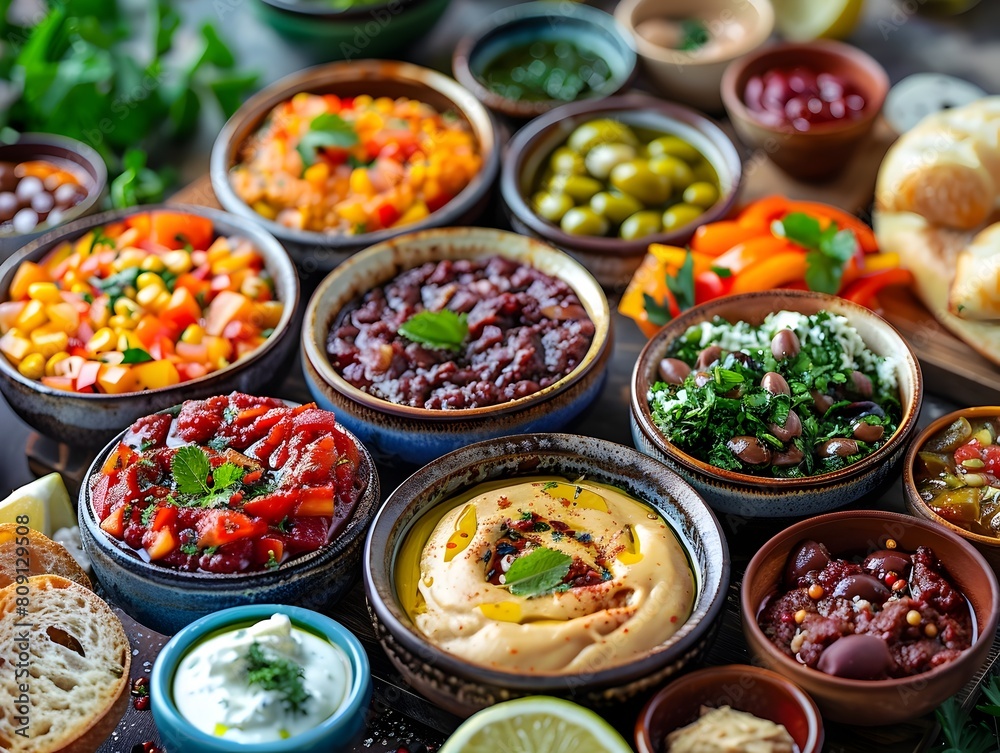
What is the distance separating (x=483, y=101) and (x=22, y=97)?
2443mm

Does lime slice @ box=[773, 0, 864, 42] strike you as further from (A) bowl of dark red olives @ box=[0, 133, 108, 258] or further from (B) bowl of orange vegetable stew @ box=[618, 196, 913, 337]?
(A) bowl of dark red olives @ box=[0, 133, 108, 258]

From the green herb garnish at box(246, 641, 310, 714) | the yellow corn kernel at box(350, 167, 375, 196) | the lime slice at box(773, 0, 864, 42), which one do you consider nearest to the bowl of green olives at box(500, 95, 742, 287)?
the yellow corn kernel at box(350, 167, 375, 196)

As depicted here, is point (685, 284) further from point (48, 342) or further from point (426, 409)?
point (48, 342)

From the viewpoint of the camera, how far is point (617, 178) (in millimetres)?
4664

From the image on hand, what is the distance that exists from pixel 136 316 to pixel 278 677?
1787 mm

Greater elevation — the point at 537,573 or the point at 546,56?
the point at 546,56

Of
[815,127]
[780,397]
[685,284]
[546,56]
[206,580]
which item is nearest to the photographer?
[206,580]

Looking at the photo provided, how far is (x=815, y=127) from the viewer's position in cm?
479

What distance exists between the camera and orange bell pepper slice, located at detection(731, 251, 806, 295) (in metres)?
4.10

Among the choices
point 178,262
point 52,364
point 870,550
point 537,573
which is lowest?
point 870,550

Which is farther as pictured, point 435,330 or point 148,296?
point 148,296

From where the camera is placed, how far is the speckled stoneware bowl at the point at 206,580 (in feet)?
10.2

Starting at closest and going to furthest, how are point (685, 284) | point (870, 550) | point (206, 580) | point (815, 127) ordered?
point (206, 580) < point (870, 550) < point (685, 284) < point (815, 127)

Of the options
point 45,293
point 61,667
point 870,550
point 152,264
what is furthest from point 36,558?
point 870,550
